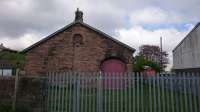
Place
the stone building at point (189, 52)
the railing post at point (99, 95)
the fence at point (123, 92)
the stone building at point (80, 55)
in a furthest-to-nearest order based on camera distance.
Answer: the stone building at point (189, 52)
the stone building at point (80, 55)
the railing post at point (99, 95)
the fence at point (123, 92)

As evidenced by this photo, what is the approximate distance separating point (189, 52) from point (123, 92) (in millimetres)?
26831

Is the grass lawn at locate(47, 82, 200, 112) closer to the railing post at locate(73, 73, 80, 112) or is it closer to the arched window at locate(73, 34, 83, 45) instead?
the railing post at locate(73, 73, 80, 112)

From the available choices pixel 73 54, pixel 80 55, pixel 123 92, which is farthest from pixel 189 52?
pixel 123 92

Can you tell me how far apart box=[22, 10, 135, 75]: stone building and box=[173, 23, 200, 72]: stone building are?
12852 mm

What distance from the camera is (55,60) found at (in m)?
19.5

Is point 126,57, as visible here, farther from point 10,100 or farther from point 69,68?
point 10,100

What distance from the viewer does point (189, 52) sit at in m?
32.9

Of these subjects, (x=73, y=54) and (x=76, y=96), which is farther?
(x=73, y=54)

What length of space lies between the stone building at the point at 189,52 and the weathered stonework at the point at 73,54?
13.3m

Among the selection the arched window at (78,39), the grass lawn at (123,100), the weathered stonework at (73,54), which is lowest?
the grass lawn at (123,100)

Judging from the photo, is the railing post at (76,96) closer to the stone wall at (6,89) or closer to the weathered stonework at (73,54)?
the stone wall at (6,89)

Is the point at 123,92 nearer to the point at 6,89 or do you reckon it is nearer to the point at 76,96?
the point at 76,96

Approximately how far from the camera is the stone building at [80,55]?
19.3 metres

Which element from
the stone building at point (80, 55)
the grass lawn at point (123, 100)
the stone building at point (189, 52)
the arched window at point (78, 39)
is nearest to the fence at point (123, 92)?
the grass lawn at point (123, 100)
